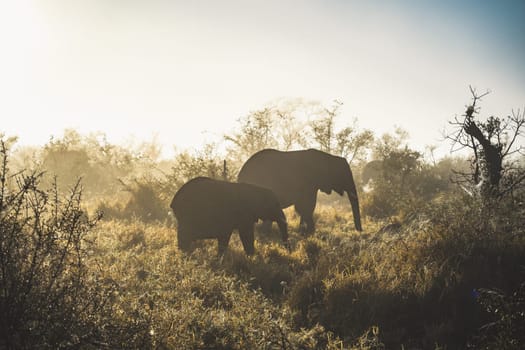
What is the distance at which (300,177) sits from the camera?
11344 mm

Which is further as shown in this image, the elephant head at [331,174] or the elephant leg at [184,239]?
the elephant head at [331,174]

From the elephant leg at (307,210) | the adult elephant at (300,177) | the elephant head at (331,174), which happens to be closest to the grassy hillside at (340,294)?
the elephant leg at (307,210)

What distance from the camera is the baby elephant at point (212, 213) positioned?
24.5 ft

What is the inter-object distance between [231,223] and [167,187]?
25.6 ft

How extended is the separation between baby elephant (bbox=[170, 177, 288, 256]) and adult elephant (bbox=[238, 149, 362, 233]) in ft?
11.6

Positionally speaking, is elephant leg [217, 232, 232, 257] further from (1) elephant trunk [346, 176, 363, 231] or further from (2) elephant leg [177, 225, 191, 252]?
(1) elephant trunk [346, 176, 363, 231]

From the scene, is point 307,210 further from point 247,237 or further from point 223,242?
point 223,242

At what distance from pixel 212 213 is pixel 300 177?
469 centimetres

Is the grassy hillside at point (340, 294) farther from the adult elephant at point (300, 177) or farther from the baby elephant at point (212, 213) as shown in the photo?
the adult elephant at point (300, 177)

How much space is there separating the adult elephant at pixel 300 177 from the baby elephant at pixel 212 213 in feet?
11.6

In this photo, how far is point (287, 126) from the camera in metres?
29.3

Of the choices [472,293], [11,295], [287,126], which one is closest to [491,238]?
[472,293]

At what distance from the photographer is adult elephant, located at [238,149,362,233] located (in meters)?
11.2

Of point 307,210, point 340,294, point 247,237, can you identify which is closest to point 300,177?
point 307,210
